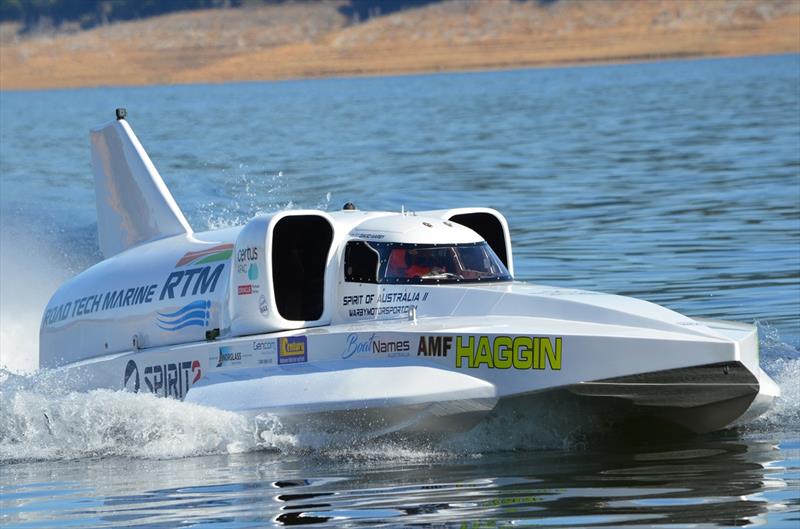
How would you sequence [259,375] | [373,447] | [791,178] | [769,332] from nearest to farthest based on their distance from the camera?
[373,447], [259,375], [769,332], [791,178]

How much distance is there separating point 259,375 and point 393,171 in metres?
24.1

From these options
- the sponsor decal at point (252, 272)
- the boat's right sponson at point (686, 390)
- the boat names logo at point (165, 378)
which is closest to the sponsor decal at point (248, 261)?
the sponsor decal at point (252, 272)

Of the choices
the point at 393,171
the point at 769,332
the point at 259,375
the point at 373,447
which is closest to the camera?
the point at 373,447

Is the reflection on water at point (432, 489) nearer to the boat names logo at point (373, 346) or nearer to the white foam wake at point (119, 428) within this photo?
the white foam wake at point (119, 428)

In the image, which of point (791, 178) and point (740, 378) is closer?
Result: point (740, 378)

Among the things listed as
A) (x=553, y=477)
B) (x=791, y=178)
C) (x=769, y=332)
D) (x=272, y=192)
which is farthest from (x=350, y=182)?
(x=553, y=477)

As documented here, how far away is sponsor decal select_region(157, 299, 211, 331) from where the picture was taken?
14.2 metres

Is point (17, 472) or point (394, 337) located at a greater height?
point (394, 337)

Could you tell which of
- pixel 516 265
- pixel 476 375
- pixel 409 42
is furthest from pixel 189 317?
pixel 409 42

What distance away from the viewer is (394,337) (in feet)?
40.2

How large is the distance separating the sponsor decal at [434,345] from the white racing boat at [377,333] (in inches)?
0.5

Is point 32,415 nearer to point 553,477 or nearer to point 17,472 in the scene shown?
point 17,472

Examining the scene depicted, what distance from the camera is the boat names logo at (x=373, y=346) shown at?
480 inches

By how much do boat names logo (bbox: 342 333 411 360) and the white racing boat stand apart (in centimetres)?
2
